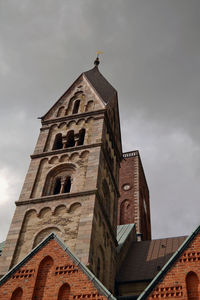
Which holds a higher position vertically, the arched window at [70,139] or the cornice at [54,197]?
the arched window at [70,139]

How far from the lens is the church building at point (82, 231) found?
11547 mm

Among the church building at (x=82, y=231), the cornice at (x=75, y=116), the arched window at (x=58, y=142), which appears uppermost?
the cornice at (x=75, y=116)

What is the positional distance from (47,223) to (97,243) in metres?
3.13

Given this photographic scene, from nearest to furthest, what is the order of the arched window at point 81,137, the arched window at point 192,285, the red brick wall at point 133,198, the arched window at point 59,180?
the arched window at point 192,285, the arched window at point 59,180, the arched window at point 81,137, the red brick wall at point 133,198

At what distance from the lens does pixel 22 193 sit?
2395 cm

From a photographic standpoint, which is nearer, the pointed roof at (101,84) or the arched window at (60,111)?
the arched window at (60,111)

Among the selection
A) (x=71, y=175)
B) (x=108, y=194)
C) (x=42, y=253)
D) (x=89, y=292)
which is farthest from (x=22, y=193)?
(x=89, y=292)

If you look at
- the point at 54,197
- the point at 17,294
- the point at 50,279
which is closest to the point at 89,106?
the point at 54,197

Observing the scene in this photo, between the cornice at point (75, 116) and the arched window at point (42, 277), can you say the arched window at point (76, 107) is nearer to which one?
the cornice at point (75, 116)

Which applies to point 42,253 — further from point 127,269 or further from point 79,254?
point 127,269

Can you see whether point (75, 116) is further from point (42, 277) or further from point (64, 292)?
point (64, 292)

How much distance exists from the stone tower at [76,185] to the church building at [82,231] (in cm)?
6

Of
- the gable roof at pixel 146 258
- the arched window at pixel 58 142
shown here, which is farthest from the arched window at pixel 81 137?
the gable roof at pixel 146 258

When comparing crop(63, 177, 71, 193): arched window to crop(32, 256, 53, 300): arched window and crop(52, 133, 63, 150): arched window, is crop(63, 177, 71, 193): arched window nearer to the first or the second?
crop(52, 133, 63, 150): arched window
